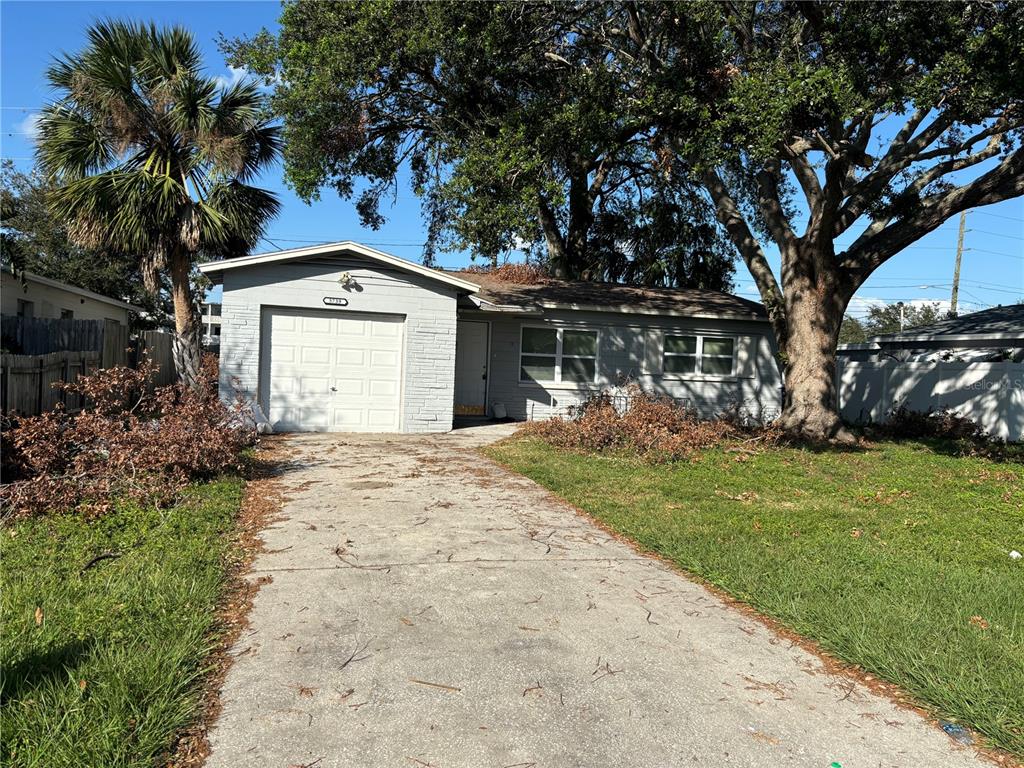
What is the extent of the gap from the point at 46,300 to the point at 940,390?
22.6 metres

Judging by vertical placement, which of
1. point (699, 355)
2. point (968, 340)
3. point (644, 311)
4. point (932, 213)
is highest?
point (932, 213)

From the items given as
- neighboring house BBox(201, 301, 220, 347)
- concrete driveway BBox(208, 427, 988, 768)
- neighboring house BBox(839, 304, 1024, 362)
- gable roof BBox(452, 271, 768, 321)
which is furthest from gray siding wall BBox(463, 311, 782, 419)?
neighboring house BBox(201, 301, 220, 347)

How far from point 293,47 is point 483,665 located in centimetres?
1296

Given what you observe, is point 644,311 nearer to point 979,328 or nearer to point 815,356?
point 815,356

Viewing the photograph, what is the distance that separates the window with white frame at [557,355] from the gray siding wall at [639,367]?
14 centimetres

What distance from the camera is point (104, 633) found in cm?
402

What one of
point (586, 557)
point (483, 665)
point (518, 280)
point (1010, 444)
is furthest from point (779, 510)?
point (518, 280)

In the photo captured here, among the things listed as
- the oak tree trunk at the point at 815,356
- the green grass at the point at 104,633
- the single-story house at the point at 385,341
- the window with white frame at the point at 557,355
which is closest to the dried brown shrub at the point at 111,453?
the green grass at the point at 104,633

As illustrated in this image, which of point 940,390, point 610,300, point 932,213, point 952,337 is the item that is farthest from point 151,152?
point 952,337

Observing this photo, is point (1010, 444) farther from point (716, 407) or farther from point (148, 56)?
point (148, 56)

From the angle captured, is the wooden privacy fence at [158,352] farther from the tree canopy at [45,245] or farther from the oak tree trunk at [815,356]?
the oak tree trunk at [815,356]

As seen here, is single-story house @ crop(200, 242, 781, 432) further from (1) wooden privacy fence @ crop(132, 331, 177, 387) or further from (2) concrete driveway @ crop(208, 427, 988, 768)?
Result: (2) concrete driveway @ crop(208, 427, 988, 768)

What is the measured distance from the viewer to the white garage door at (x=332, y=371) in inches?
537

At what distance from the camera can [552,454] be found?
11750 millimetres
